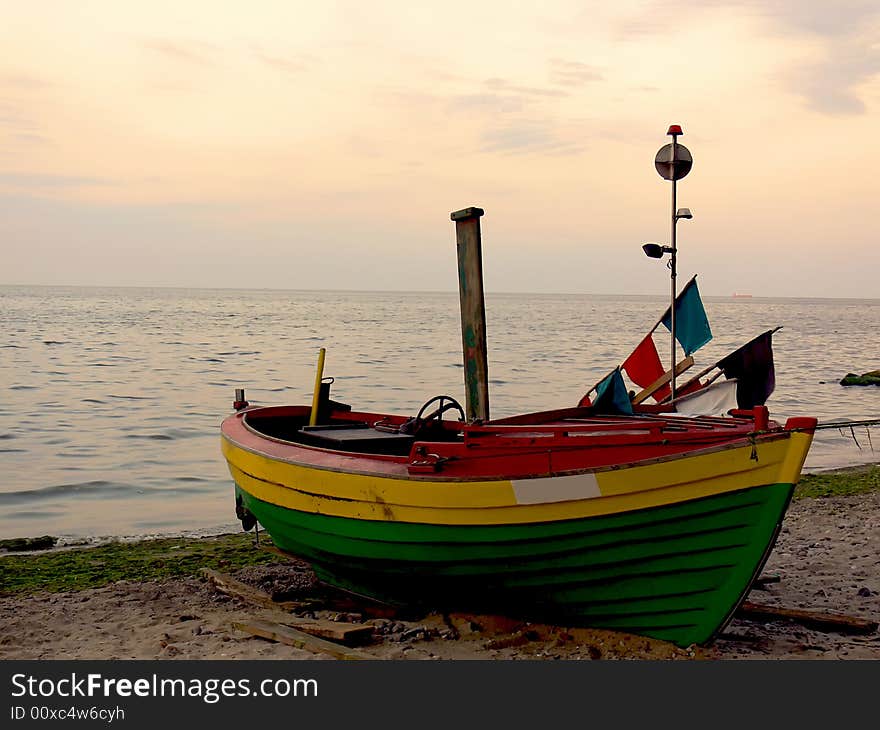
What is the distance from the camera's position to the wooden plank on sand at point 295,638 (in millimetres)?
6239

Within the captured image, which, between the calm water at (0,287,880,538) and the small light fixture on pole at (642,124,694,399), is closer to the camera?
the small light fixture on pole at (642,124,694,399)

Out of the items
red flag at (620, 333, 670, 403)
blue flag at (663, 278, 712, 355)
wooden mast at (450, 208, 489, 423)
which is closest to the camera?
wooden mast at (450, 208, 489, 423)

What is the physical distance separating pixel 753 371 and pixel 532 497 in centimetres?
430

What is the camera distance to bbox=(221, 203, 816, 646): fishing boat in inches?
225

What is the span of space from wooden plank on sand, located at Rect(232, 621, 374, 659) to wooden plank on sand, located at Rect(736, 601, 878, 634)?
2.80 metres

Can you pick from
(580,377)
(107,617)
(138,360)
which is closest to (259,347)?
(138,360)

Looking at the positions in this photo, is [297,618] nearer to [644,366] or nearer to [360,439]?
[360,439]

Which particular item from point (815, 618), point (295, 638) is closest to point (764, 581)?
point (815, 618)

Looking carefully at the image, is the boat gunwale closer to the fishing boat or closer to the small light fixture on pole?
the fishing boat

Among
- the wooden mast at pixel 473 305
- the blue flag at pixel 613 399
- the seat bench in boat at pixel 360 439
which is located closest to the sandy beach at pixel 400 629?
the seat bench in boat at pixel 360 439

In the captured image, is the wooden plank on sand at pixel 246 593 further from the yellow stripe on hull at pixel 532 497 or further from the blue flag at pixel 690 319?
the blue flag at pixel 690 319

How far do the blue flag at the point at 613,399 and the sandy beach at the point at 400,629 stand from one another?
74.6 inches

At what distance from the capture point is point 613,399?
812 cm

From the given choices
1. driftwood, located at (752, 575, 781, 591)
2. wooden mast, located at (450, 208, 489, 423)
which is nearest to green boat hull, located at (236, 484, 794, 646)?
driftwood, located at (752, 575, 781, 591)
